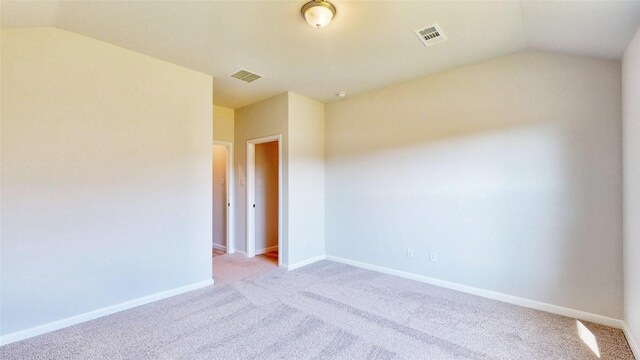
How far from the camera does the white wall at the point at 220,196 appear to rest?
552cm

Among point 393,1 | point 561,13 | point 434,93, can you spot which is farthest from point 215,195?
point 561,13

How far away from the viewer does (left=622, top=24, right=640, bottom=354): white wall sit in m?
2.05

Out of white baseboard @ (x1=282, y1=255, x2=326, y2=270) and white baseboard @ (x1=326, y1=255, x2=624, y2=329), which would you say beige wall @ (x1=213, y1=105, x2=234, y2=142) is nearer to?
white baseboard @ (x1=282, y1=255, x2=326, y2=270)

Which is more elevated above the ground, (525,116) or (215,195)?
(525,116)

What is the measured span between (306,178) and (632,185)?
3.51 m

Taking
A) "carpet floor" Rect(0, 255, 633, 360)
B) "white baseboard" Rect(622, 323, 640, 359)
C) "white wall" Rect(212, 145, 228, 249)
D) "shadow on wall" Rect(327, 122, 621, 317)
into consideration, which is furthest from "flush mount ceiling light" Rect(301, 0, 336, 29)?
"white wall" Rect(212, 145, 228, 249)

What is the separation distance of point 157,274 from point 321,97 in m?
3.28

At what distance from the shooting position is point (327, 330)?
8.18ft

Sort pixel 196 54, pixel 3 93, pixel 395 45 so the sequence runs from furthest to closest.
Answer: pixel 196 54
pixel 395 45
pixel 3 93

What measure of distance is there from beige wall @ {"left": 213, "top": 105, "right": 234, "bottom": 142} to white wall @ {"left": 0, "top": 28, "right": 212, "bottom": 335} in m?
1.47

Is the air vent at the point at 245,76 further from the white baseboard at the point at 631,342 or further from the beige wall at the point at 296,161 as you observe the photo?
the white baseboard at the point at 631,342

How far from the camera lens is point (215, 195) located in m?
5.74

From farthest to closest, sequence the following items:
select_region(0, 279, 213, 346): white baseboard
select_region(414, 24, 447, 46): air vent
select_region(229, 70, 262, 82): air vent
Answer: select_region(229, 70, 262, 82): air vent, select_region(414, 24, 447, 46): air vent, select_region(0, 279, 213, 346): white baseboard

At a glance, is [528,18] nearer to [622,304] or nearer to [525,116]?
[525,116]
